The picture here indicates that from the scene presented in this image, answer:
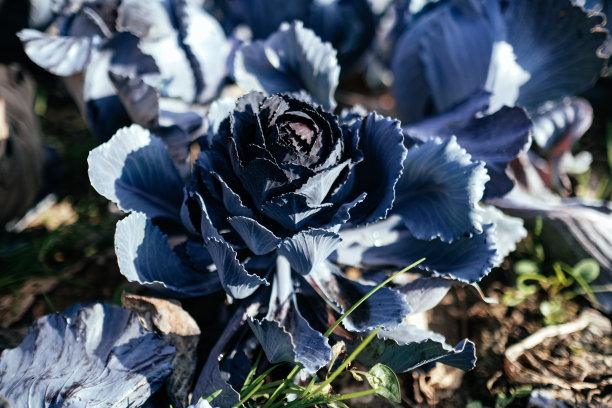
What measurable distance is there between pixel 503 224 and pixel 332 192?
1.34 ft

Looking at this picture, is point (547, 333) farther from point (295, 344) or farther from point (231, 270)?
point (231, 270)

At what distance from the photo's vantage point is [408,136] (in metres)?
1.09

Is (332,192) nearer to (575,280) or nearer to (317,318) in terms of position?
(317,318)

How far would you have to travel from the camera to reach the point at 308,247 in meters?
0.84

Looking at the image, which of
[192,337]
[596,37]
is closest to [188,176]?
[192,337]

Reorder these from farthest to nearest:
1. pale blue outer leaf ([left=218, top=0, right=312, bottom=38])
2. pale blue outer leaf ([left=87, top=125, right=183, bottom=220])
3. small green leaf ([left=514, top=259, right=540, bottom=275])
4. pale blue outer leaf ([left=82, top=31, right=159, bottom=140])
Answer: pale blue outer leaf ([left=218, top=0, right=312, bottom=38]) < small green leaf ([left=514, top=259, right=540, bottom=275]) < pale blue outer leaf ([left=82, top=31, right=159, bottom=140]) < pale blue outer leaf ([left=87, top=125, right=183, bottom=220])

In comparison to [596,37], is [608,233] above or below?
below

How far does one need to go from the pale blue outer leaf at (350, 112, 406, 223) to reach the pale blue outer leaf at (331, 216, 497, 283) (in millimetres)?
88

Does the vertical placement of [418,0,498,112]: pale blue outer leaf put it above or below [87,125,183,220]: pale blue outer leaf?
above

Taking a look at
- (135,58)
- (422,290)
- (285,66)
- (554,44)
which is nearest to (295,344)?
(422,290)

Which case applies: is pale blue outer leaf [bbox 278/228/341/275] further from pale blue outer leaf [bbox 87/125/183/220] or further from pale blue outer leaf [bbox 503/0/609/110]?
pale blue outer leaf [bbox 503/0/609/110]

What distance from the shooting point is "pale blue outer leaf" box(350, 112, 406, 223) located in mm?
876

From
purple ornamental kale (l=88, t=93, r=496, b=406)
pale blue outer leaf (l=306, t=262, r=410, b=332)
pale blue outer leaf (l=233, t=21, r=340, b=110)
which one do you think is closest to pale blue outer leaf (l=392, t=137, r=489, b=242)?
purple ornamental kale (l=88, t=93, r=496, b=406)

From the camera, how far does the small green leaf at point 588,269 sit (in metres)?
1.21
